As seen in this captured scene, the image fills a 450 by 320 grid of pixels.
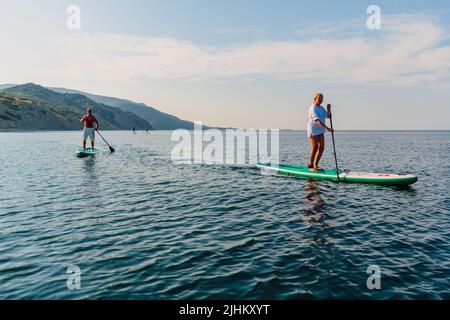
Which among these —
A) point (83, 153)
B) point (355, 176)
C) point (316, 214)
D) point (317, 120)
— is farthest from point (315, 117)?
point (83, 153)

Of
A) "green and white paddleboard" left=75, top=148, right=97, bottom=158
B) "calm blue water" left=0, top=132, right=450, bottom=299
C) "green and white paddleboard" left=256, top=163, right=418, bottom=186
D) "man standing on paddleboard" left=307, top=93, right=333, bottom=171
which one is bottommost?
"calm blue water" left=0, top=132, right=450, bottom=299

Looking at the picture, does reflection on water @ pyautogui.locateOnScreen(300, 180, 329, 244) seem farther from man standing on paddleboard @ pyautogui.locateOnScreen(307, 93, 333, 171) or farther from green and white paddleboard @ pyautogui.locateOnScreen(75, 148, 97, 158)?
green and white paddleboard @ pyautogui.locateOnScreen(75, 148, 97, 158)

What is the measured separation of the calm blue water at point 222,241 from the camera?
7.65m

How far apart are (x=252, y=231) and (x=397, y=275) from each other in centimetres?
477

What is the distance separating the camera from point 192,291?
24.3 ft

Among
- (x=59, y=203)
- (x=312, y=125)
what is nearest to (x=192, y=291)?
(x=59, y=203)

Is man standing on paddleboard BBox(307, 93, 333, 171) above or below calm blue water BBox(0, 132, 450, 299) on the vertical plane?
above

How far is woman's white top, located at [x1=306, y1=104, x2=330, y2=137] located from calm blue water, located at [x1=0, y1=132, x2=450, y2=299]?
357 centimetres

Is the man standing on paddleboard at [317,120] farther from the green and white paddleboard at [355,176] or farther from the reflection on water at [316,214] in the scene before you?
the reflection on water at [316,214]

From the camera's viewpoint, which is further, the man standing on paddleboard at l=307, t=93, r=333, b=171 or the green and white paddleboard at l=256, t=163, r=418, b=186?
the man standing on paddleboard at l=307, t=93, r=333, b=171

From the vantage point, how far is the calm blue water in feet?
25.1

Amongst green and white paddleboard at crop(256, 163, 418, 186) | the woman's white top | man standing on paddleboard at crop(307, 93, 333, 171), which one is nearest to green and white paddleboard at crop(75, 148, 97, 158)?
green and white paddleboard at crop(256, 163, 418, 186)
